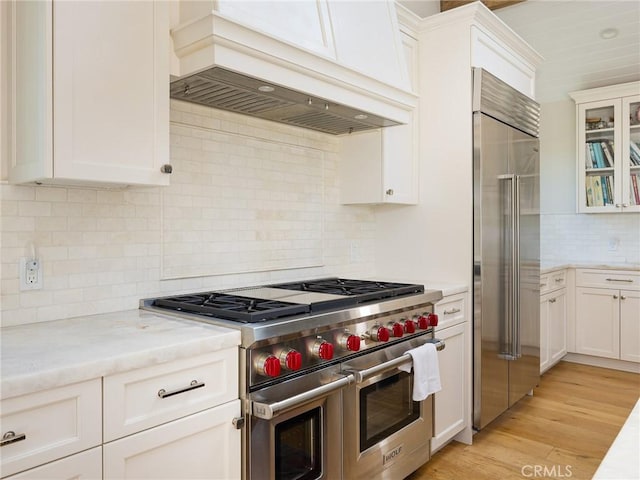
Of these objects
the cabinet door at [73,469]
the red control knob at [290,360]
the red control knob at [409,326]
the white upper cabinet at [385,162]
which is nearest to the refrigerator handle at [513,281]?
the white upper cabinet at [385,162]

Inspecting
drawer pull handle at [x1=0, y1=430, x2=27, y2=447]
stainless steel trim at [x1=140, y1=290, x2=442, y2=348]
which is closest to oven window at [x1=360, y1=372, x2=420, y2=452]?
stainless steel trim at [x1=140, y1=290, x2=442, y2=348]

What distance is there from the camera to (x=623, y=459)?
73 centimetres

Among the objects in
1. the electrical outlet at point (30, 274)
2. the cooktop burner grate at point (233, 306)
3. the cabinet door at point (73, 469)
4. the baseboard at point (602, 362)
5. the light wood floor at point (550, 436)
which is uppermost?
the electrical outlet at point (30, 274)

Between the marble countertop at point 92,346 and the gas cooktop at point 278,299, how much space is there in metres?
0.09

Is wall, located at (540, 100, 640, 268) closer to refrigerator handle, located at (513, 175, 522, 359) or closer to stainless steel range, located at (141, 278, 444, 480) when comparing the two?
refrigerator handle, located at (513, 175, 522, 359)

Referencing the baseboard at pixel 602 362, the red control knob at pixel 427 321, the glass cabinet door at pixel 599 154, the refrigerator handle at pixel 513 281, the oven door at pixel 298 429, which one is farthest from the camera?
the glass cabinet door at pixel 599 154

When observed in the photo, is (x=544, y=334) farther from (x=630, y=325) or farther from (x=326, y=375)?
(x=326, y=375)

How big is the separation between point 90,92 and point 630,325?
4.56 m

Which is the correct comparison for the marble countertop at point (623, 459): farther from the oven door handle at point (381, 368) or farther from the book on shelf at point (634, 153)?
the book on shelf at point (634, 153)

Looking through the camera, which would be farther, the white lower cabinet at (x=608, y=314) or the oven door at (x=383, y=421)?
the white lower cabinet at (x=608, y=314)

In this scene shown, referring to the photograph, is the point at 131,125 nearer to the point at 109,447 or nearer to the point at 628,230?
the point at 109,447

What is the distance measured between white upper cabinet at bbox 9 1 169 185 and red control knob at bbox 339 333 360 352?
899mm

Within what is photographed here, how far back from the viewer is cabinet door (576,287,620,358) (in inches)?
173

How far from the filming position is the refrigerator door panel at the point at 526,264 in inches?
129
